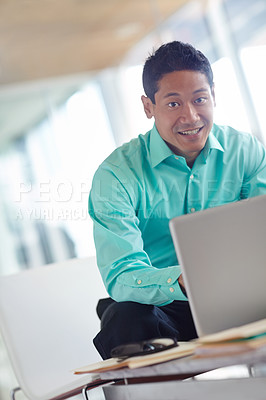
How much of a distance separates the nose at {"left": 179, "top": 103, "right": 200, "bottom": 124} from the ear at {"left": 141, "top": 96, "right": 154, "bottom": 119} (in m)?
0.10

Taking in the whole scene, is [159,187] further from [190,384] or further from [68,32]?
[68,32]

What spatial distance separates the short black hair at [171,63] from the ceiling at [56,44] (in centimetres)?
329

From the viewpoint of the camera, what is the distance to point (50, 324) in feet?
5.67

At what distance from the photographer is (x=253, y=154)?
5.21 ft

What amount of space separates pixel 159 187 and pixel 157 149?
0.32 feet

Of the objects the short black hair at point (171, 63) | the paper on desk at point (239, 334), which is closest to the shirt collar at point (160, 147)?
the short black hair at point (171, 63)

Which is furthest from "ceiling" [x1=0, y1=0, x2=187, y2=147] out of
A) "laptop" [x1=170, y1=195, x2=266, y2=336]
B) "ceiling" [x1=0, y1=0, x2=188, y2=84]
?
"laptop" [x1=170, y1=195, x2=266, y2=336]

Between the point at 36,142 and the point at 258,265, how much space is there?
4.91 metres

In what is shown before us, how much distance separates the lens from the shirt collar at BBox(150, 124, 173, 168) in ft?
4.86

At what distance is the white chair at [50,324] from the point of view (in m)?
1.65

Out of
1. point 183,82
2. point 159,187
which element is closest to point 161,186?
point 159,187

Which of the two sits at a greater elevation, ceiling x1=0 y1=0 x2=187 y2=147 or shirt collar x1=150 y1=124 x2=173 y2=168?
ceiling x1=0 y1=0 x2=187 y2=147

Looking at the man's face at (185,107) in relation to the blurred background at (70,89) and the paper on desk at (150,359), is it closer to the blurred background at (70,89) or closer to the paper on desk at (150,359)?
the paper on desk at (150,359)

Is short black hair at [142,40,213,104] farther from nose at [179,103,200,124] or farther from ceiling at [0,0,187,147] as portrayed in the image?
ceiling at [0,0,187,147]
